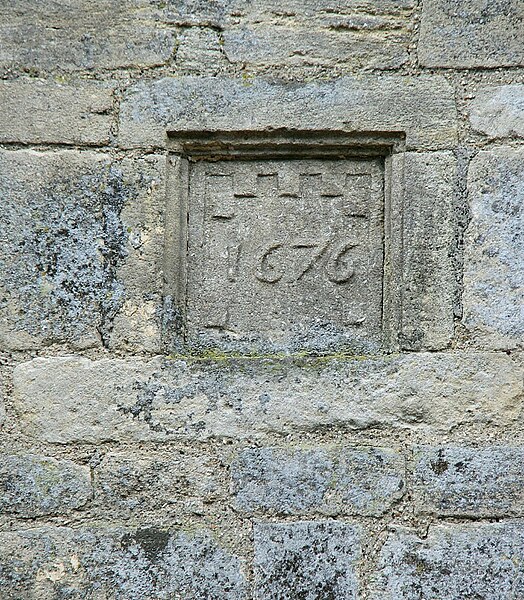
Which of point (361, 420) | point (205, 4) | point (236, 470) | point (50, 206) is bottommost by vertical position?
point (236, 470)

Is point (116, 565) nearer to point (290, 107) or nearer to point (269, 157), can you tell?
point (269, 157)

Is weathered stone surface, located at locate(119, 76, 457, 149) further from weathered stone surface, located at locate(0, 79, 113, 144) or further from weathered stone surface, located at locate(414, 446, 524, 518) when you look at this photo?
weathered stone surface, located at locate(414, 446, 524, 518)

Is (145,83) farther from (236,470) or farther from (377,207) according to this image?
(236,470)

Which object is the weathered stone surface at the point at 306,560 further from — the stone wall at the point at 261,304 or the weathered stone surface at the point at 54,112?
the weathered stone surface at the point at 54,112

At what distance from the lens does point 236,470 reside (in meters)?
2.02

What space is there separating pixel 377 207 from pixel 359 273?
0.66 feet

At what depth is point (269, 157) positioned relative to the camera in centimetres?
224

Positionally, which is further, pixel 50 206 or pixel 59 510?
pixel 50 206

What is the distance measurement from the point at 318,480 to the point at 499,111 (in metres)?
1.15

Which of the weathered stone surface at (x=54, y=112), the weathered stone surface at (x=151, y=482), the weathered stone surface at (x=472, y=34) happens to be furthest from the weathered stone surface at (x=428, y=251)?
the weathered stone surface at (x=54, y=112)

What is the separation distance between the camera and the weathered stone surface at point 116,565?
197cm

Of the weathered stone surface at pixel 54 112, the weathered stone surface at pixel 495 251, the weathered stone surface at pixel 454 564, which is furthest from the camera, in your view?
the weathered stone surface at pixel 54 112

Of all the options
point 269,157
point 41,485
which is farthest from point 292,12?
point 41,485

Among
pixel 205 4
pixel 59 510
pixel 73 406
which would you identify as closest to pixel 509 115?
pixel 205 4
